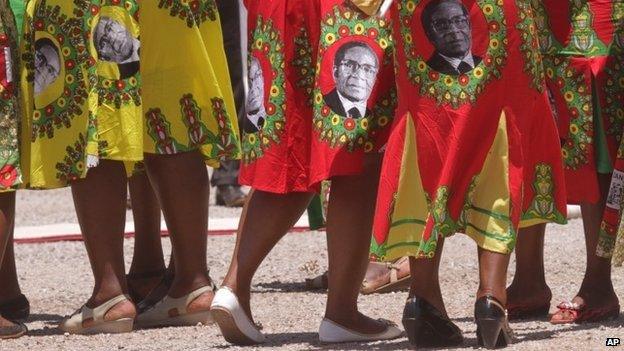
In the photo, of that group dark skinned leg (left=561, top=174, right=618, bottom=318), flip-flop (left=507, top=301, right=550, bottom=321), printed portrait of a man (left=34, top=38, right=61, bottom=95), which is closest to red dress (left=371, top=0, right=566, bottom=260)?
dark skinned leg (left=561, top=174, right=618, bottom=318)

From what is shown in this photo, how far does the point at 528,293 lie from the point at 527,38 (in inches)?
47.7

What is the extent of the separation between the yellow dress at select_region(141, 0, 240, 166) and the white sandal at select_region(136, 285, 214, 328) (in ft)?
1.68

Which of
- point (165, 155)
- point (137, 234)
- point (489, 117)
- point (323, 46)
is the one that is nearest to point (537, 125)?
point (489, 117)

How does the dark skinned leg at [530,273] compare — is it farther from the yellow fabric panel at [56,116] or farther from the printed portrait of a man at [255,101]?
the yellow fabric panel at [56,116]

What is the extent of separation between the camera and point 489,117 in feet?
16.4

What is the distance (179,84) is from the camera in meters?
5.88

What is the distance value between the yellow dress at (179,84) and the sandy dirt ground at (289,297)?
0.67m

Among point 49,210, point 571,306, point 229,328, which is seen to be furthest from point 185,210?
point 49,210

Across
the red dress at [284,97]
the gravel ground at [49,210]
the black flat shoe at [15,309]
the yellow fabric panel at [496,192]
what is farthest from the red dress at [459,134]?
the gravel ground at [49,210]

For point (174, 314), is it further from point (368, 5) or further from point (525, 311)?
point (368, 5)

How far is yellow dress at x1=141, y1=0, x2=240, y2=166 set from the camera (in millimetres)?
5844

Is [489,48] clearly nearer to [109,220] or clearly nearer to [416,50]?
[416,50]

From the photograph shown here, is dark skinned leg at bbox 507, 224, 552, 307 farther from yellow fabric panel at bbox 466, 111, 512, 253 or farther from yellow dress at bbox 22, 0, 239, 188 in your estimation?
yellow dress at bbox 22, 0, 239, 188

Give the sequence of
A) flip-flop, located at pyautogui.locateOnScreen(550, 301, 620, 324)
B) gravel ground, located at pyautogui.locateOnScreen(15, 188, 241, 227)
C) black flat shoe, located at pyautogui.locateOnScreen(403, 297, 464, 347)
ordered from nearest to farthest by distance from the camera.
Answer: black flat shoe, located at pyautogui.locateOnScreen(403, 297, 464, 347) → flip-flop, located at pyautogui.locateOnScreen(550, 301, 620, 324) → gravel ground, located at pyautogui.locateOnScreen(15, 188, 241, 227)
